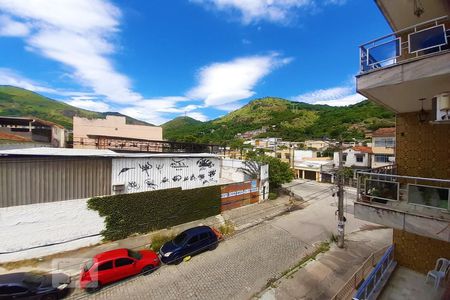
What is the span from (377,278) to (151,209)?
1231 centimetres

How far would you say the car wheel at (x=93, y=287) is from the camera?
8.98m

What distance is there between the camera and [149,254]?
35.5 ft

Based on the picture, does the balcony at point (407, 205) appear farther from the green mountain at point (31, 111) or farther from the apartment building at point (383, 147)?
the green mountain at point (31, 111)

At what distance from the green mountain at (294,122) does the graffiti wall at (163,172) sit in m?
38.5

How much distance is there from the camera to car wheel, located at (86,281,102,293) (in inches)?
353

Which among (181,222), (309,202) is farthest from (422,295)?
(309,202)

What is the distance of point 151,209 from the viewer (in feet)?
47.2

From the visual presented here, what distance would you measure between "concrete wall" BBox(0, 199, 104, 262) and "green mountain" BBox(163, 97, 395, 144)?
4438 centimetres

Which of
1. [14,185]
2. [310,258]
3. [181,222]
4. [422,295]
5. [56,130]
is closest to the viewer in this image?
[422,295]

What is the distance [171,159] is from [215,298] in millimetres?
9589

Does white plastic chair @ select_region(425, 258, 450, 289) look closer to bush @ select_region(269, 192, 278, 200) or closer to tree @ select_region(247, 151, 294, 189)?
bush @ select_region(269, 192, 278, 200)

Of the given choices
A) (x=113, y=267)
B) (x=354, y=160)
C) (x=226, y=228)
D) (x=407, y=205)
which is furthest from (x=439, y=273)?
(x=354, y=160)

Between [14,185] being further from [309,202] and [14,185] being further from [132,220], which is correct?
[309,202]

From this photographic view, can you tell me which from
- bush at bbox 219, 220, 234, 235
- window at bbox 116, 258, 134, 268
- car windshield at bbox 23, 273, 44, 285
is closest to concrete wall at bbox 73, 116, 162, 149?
bush at bbox 219, 220, 234, 235
